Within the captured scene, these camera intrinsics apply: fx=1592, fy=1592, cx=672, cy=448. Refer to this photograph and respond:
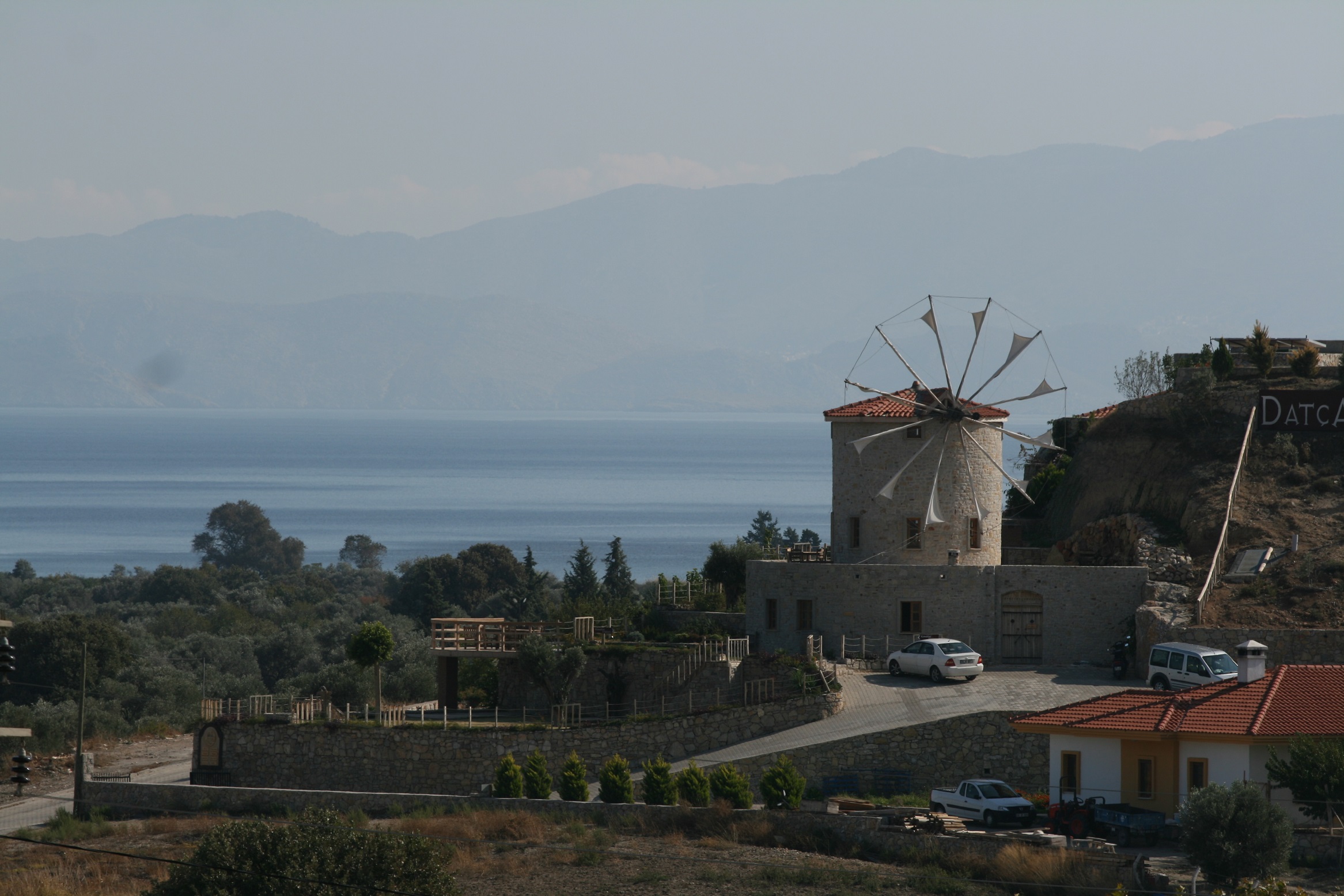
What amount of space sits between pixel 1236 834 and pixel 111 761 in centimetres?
3492

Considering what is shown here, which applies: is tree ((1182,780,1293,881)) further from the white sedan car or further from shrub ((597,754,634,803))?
the white sedan car

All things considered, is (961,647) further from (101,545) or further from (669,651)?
(101,545)

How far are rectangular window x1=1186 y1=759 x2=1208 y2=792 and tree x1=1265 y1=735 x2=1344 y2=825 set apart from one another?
1.49 m

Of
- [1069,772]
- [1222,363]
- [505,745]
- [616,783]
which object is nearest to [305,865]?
[616,783]

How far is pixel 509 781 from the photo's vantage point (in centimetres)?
3919

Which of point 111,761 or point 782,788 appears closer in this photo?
point 782,788

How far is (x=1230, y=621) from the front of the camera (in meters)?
43.4

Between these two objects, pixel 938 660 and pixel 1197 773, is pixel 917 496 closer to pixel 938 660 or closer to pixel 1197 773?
pixel 938 660

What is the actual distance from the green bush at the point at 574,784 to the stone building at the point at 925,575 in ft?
36.8

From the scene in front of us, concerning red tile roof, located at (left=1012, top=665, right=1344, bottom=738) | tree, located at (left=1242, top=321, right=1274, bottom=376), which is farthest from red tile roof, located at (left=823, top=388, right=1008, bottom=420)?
red tile roof, located at (left=1012, top=665, right=1344, bottom=738)

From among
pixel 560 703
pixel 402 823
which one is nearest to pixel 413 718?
pixel 560 703

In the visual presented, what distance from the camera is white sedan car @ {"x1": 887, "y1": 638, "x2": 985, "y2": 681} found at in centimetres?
4388

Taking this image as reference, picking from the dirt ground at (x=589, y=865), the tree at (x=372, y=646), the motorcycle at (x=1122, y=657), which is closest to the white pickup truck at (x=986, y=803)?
the dirt ground at (x=589, y=865)

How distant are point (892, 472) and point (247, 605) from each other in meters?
65.6
